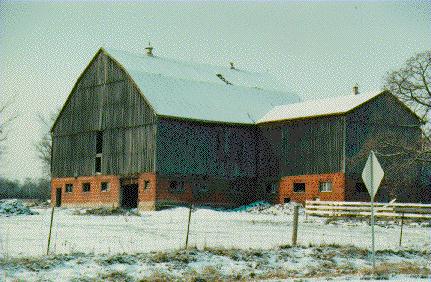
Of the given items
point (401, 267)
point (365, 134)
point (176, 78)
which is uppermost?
point (176, 78)

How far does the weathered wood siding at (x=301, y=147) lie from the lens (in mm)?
40438

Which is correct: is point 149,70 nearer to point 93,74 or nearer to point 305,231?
point 93,74

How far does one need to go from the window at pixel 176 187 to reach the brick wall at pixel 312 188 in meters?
6.88

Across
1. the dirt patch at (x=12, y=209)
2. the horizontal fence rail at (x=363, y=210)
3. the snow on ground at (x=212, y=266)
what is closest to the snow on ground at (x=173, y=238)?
the snow on ground at (x=212, y=266)

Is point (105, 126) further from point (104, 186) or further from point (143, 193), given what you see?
point (143, 193)

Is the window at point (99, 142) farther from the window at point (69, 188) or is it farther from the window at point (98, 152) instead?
the window at point (69, 188)

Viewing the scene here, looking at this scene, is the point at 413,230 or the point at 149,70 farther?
the point at 149,70

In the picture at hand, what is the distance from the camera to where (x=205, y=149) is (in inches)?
1692

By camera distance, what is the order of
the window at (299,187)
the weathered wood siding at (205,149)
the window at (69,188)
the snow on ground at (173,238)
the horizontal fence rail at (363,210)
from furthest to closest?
the window at (69,188), the window at (299,187), the weathered wood siding at (205,149), the horizontal fence rail at (363,210), the snow on ground at (173,238)

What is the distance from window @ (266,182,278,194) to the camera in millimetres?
44406

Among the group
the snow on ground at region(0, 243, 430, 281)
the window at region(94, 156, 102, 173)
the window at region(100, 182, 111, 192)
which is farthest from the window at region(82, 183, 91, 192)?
the snow on ground at region(0, 243, 430, 281)

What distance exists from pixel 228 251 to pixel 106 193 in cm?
3027

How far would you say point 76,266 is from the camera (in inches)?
499

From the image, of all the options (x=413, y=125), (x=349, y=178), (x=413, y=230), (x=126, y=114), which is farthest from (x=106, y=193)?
(x=413, y=230)
